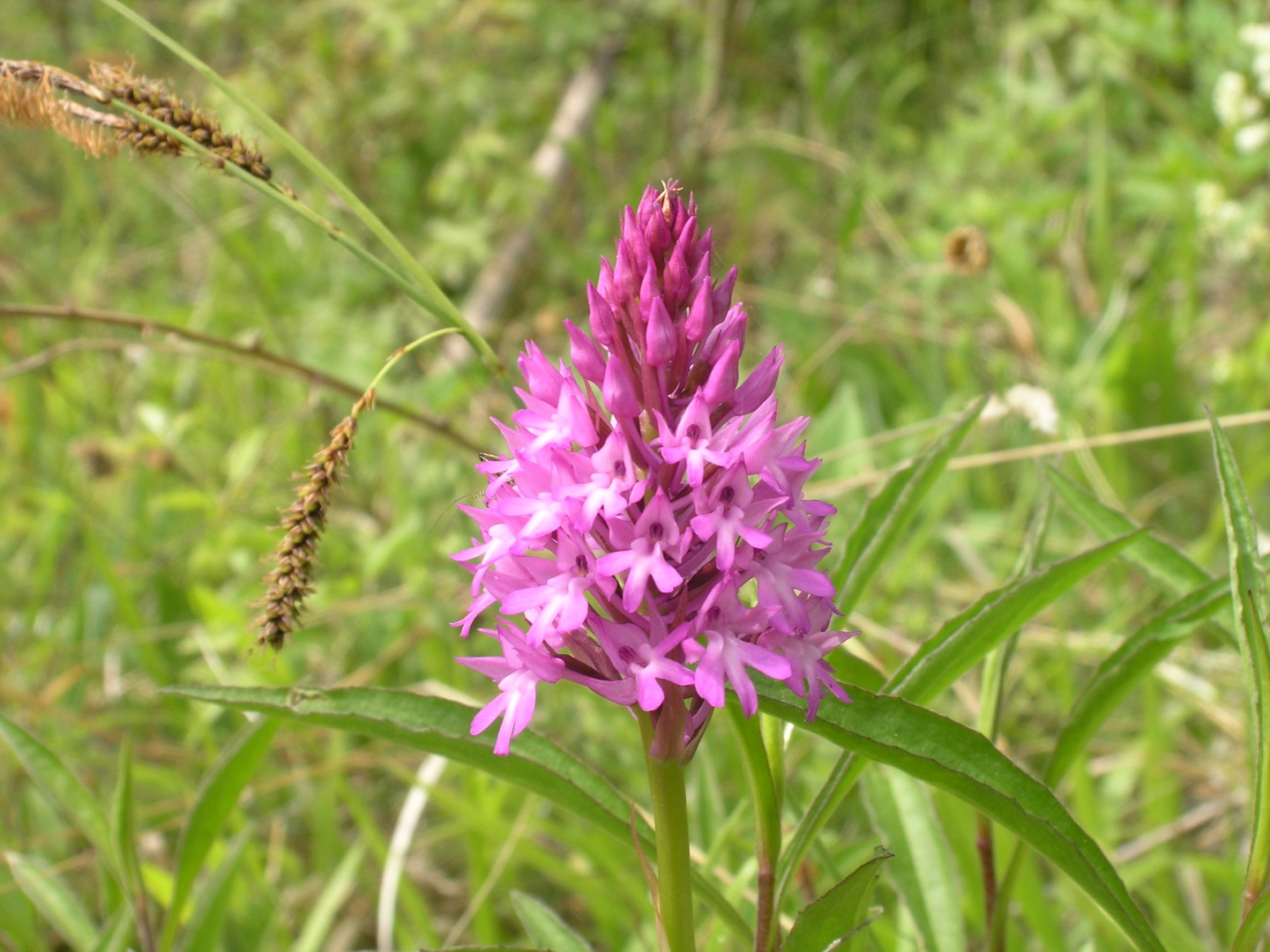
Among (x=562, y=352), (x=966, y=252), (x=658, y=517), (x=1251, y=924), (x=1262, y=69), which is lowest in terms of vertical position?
(x=1251, y=924)

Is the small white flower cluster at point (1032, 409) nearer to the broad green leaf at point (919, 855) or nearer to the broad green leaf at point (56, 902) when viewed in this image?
the broad green leaf at point (919, 855)

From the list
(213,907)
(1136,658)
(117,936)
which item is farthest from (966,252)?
(117,936)

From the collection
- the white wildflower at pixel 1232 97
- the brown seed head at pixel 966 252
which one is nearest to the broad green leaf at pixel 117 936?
the brown seed head at pixel 966 252

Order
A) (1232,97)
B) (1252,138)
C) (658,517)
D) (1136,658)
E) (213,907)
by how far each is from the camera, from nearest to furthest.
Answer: (658,517) → (1136,658) → (213,907) → (1252,138) → (1232,97)

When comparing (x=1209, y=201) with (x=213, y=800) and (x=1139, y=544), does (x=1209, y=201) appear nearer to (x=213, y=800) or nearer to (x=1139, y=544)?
(x=1139, y=544)

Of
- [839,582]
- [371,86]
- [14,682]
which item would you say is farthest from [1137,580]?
[371,86]
